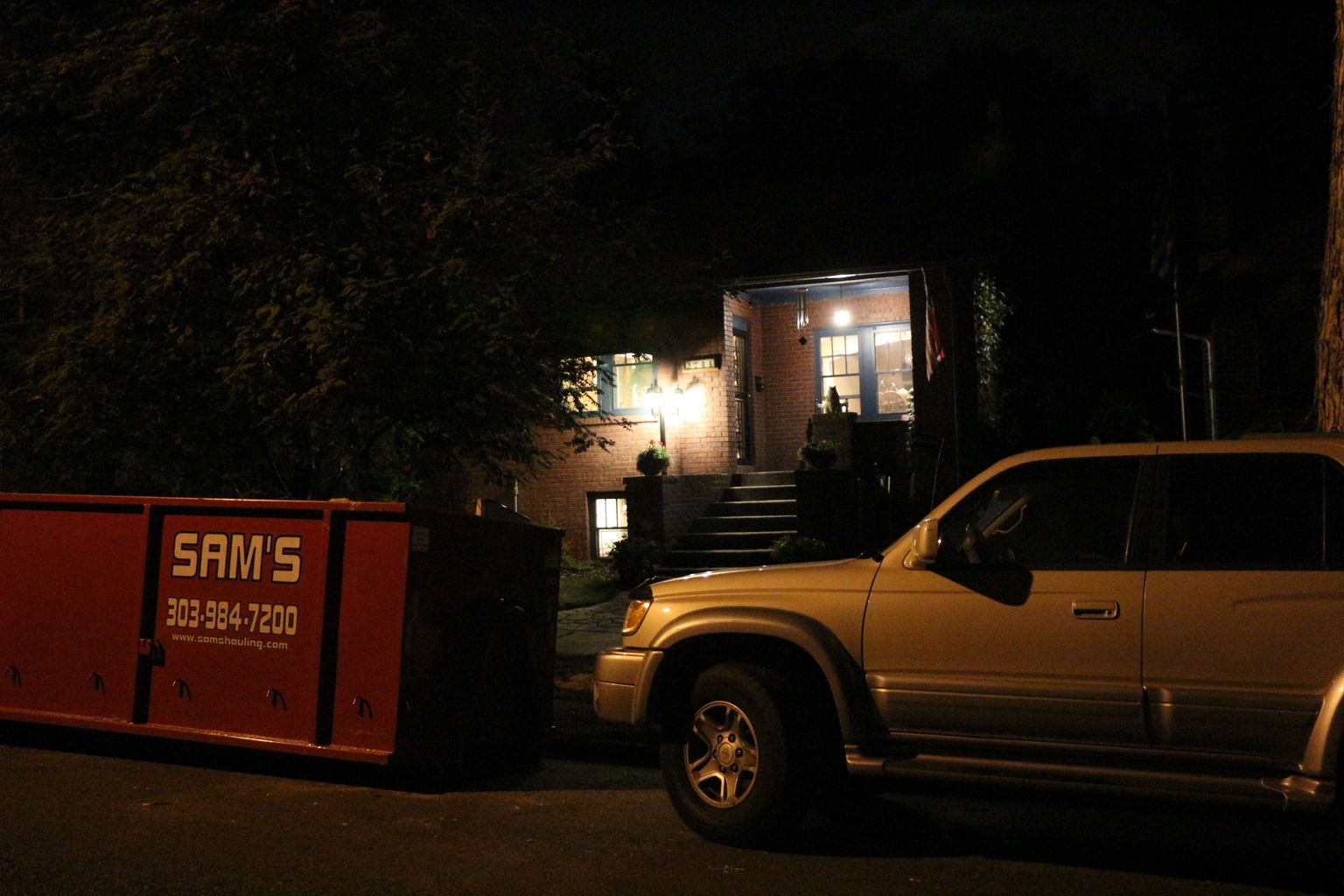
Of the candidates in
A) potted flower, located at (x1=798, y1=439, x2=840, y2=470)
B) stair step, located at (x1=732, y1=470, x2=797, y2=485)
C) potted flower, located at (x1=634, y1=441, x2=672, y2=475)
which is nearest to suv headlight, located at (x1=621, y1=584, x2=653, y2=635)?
potted flower, located at (x1=798, y1=439, x2=840, y2=470)

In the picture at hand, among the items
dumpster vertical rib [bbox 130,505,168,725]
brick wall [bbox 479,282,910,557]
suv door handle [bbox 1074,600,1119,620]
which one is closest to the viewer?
suv door handle [bbox 1074,600,1119,620]

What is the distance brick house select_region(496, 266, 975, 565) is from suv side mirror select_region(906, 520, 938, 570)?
11009mm

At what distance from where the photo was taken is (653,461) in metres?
18.5

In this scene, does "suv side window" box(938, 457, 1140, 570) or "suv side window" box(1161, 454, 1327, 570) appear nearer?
"suv side window" box(1161, 454, 1327, 570)

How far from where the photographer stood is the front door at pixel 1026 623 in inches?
212

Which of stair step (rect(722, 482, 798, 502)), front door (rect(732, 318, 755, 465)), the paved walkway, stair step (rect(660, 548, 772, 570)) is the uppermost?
front door (rect(732, 318, 755, 465))

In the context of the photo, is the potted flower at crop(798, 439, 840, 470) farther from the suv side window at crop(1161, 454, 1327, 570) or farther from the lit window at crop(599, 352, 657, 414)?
the suv side window at crop(1161, 454, 1327, 570)

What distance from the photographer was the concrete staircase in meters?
17.4

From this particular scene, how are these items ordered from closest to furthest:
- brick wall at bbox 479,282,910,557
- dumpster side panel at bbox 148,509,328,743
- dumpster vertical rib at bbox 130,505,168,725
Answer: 1. dumpster side panel at bbox 148,509,328,743
2. dumpster vertical rib at bbox 130,505,168,725
3. brick wall at bbox 479,282,910,557

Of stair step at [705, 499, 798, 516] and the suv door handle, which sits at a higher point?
stair step at [705, 499, 798, 516]

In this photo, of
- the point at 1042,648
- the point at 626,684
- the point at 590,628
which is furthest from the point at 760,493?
the point at 1042,648

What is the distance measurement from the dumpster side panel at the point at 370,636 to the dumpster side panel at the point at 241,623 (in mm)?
164

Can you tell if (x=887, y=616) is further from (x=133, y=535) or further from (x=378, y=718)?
(x=133, y=535)

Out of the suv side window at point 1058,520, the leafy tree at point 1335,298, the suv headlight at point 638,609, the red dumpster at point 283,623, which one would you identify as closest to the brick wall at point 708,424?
the red dumpster at point 283,623
